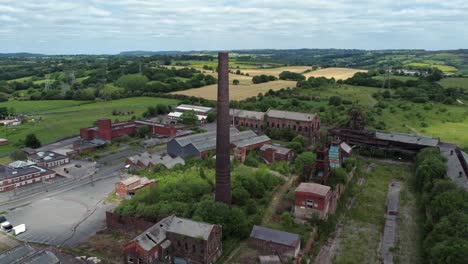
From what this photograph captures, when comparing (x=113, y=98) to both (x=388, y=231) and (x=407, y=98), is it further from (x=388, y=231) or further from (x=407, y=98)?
(x=388, y=231)

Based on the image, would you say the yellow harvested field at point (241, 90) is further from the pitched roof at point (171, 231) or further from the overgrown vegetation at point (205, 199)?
the pitched roof at point (171, 231)

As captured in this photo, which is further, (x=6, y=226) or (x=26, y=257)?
(x=6, y=226)

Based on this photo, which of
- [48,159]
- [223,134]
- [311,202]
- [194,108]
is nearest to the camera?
[223,134]

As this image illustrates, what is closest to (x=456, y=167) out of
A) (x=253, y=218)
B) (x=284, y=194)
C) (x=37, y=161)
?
(x=284, y=194)

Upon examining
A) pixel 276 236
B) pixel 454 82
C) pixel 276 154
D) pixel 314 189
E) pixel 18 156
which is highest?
pixel 454 82

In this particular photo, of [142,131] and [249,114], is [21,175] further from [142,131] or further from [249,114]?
[249,114]

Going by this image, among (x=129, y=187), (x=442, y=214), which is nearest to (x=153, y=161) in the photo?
(x=129, y=187)

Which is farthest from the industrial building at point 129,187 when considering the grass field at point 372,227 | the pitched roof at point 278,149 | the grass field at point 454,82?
the grass field at point 454,82
